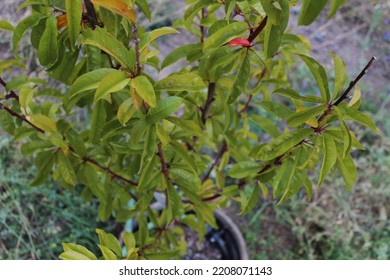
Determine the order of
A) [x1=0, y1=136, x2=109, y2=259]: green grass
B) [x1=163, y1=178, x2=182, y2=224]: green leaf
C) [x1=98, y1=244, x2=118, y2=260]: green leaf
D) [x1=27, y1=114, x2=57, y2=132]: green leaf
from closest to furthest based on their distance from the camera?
[x1=98, y1=244, x2=118, y2=260]: green leaf < [x1=27, y1=114, x2=57, y2=132]: green leaf < [x1=163, y1=178, x2=182, y2=224]: green leaf < [x1=0, y1=136, x2=109, y2=259]: green grass

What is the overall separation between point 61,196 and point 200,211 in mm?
857

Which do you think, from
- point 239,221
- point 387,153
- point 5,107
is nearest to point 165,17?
point 239,221

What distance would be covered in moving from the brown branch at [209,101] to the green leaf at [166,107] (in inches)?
11.0

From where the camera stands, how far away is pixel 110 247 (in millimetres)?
1048

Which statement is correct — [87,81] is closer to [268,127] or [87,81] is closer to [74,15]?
[74,15]

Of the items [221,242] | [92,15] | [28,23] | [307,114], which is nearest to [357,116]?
[307,114]

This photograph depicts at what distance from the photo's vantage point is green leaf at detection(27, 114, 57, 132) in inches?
41.6

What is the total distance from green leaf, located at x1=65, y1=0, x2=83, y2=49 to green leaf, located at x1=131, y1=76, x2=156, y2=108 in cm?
14

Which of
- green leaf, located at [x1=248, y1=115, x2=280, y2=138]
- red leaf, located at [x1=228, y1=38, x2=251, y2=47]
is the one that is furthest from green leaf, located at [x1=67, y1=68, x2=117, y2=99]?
green leaf, located at [x1=248, y1=115, x2=280, y2=138]

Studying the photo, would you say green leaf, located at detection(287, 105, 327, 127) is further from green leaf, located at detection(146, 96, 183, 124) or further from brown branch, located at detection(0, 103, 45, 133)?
brown branch, located at detection(0, 103, 45, 133)

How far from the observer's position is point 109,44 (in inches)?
30.7

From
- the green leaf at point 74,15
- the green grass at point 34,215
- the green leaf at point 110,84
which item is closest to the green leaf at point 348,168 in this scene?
the green leaf at point 110,84

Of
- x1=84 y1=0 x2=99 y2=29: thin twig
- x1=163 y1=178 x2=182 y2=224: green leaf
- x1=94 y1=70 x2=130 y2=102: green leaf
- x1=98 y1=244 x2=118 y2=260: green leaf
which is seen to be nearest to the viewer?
x1=94 y1=70 x2=130 y2=102: green leaf

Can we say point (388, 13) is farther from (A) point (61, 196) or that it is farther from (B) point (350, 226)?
(A) point (61, 196)
